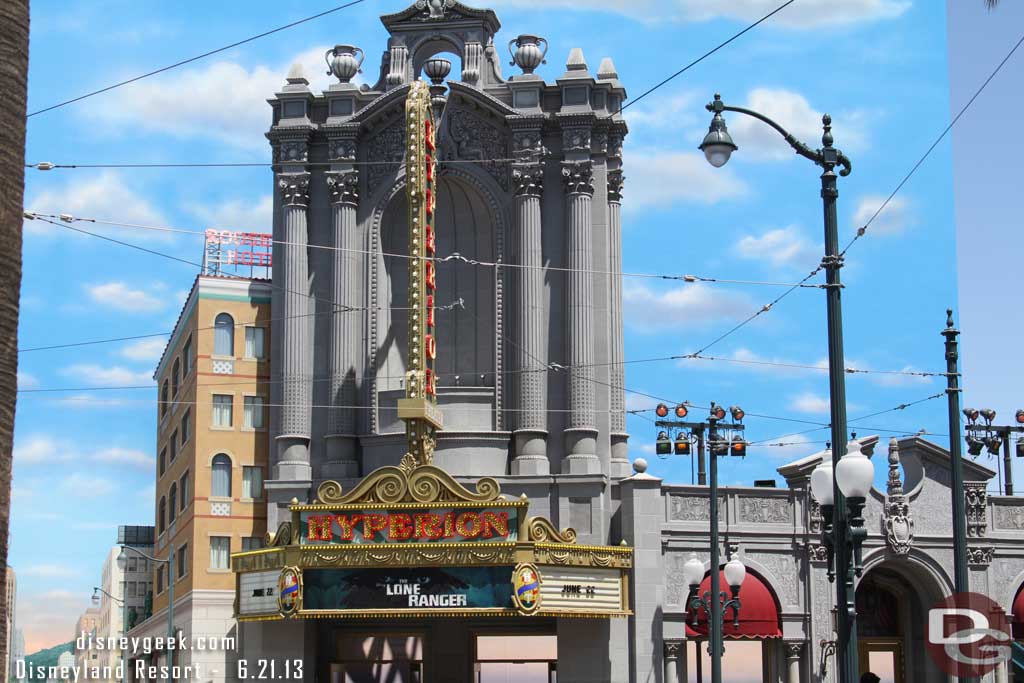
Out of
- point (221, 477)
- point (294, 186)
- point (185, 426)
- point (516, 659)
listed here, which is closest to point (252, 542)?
point (221, 477)

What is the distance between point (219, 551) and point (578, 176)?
18.0 metres

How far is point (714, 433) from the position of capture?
40.3 metres

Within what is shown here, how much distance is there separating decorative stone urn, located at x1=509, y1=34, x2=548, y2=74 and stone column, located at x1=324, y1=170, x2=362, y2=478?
651 cm

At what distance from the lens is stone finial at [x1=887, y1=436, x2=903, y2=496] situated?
49.9 meters

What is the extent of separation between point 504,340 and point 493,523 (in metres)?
7.69

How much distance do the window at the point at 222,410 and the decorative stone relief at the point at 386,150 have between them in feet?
30.0

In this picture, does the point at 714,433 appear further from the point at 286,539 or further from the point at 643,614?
the point at 286,539

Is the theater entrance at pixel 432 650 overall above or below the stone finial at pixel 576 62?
below

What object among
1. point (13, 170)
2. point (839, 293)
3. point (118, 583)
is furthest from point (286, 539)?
point (118, 583)

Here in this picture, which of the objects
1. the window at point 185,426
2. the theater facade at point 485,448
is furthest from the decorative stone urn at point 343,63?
the window at point 185,426

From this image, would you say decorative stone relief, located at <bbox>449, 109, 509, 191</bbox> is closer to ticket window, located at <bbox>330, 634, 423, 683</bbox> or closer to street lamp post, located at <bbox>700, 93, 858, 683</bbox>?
ticket window, located at <bbox>330, 634, 423, 683</bbox>

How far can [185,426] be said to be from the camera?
59.4 meters

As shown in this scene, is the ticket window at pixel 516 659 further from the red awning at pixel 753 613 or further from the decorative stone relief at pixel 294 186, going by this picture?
the decorative stone relief at pixel 294 186

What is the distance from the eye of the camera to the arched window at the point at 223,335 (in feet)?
183
